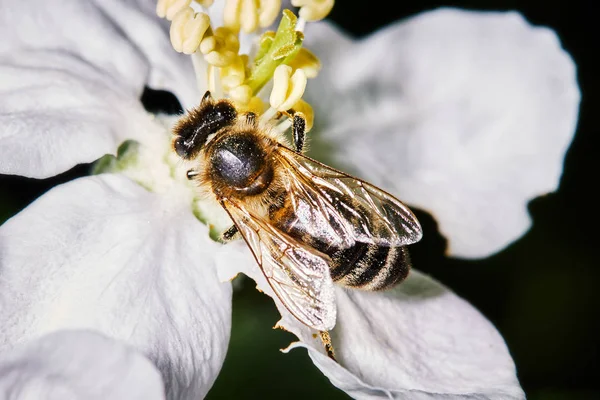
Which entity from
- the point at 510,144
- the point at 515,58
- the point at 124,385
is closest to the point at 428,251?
the point at 510,144

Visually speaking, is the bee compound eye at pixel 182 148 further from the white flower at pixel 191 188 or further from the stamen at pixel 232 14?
the stamen at pixel 232 14

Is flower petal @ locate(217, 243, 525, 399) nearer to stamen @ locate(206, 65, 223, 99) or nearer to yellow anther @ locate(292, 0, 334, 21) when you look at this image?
stamen @ locate(206, 65, 223, 99)

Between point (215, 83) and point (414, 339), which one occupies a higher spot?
point (215, 83)

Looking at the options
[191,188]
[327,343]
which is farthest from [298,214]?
[191,188]

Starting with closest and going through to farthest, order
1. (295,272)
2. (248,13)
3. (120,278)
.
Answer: (295,272) → (120,278) → (248,13)

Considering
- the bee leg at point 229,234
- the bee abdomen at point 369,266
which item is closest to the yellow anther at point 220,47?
the bee leg at point 229,234

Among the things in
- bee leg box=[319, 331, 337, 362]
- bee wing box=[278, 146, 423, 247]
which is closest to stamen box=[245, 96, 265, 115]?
bee wing box=[278, 146, 423, 247]

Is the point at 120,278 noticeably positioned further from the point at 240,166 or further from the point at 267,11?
the point at 267,11

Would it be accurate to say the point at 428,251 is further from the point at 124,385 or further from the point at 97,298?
the point at 124,385
